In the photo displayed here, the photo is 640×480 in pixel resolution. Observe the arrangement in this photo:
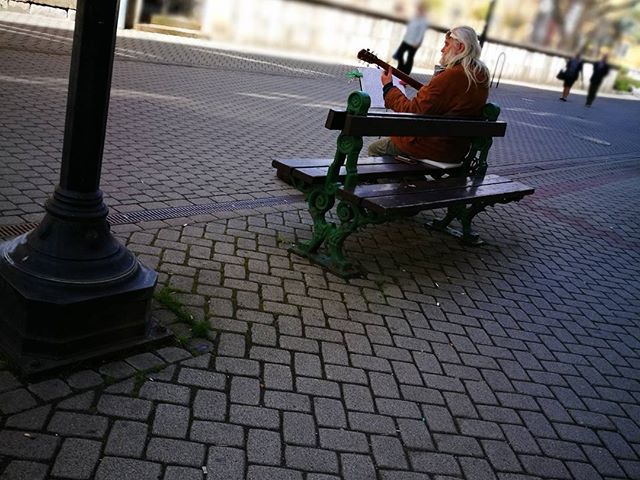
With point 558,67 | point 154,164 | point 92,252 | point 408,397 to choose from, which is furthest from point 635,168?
point 558,67

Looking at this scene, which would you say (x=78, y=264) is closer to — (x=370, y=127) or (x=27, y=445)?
(x=27, y=445)

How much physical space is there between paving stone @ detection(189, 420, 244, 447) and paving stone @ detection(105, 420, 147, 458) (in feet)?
0.65

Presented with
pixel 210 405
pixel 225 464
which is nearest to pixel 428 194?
pixel 210 405

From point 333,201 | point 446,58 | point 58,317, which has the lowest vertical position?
point 58,317

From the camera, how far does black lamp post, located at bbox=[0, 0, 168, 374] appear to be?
108 inches

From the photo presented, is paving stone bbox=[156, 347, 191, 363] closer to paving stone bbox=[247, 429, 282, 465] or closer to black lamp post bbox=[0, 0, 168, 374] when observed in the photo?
black lamp post bbox=[0, 0, 168, 374]

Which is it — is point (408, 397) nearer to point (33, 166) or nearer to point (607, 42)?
point (607, 42)

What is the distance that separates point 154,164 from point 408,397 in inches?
153

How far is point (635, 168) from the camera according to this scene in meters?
12.1

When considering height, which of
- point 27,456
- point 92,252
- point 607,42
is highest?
point 607,42

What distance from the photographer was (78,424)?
253 centimetres

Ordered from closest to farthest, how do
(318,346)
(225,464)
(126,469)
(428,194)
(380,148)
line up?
(126,469) → (225,464) → (318,346) → (428,194) → (380,148)

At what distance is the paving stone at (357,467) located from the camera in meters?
2.57

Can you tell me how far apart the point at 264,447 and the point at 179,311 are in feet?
3.67
